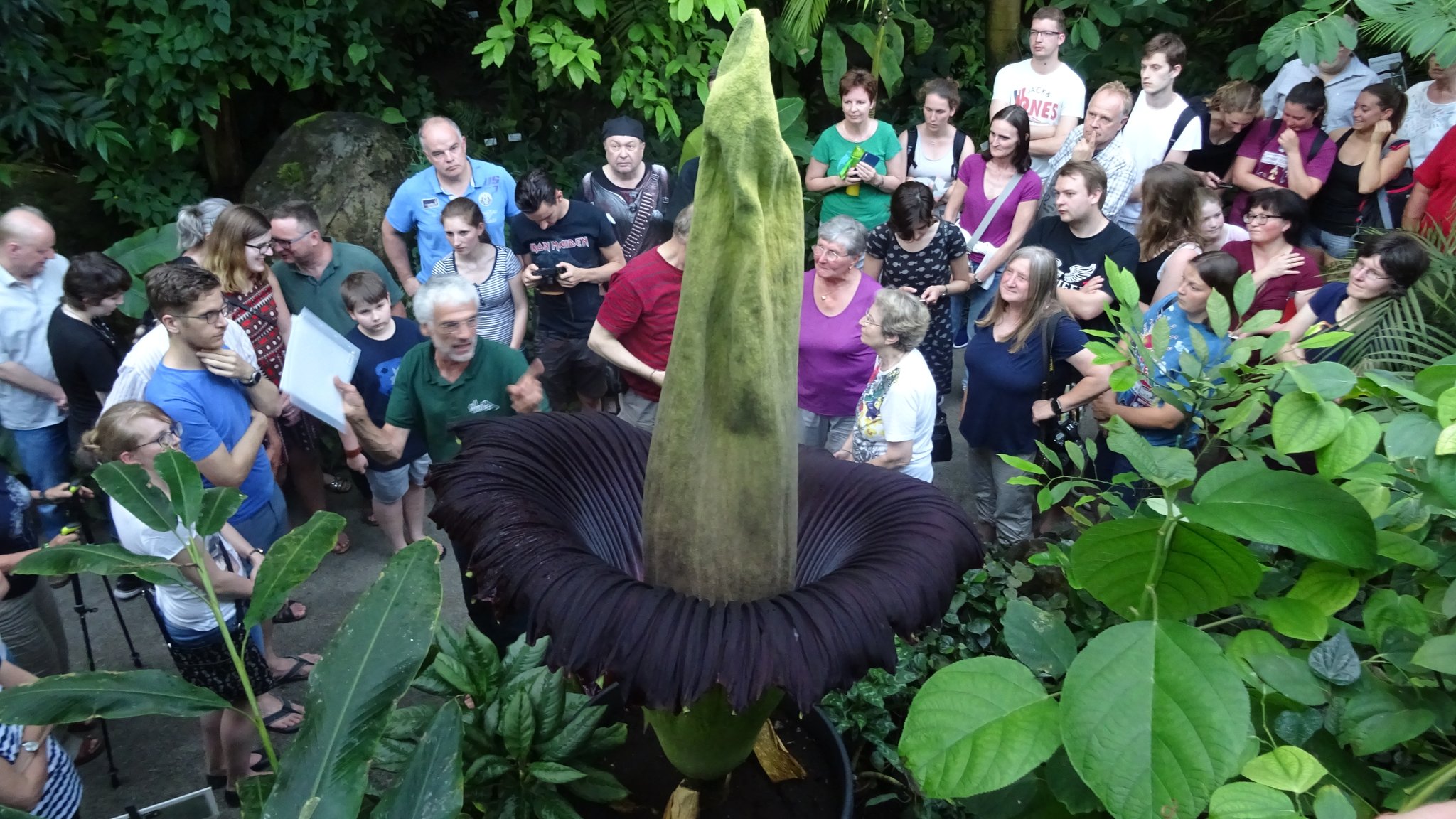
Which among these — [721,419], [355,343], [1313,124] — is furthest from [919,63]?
[721,419]

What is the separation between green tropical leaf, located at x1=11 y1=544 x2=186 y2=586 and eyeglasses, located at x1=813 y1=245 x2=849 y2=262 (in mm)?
2247

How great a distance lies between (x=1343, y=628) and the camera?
914 mm

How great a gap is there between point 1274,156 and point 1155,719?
14.2ft

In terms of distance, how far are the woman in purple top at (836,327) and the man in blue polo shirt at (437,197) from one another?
146 cm

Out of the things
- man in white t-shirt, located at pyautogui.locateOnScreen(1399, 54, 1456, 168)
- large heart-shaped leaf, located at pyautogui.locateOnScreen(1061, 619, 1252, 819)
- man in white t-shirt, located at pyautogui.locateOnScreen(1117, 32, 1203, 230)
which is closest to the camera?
large heart-shaped leaf, located at pyautogui.locateOnScreen(1061, 619, 1252, 819)

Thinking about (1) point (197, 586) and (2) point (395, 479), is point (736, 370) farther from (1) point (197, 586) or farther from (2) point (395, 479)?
(2) point (395, 479)

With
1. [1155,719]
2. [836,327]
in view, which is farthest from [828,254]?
[1155,719]

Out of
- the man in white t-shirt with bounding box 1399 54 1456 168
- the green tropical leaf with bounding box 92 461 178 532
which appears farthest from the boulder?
the man in white t-shirt with bounding box 1399 54 1456 168

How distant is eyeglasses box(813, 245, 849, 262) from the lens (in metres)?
2.99

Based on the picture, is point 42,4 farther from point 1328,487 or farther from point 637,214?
point 1328,487

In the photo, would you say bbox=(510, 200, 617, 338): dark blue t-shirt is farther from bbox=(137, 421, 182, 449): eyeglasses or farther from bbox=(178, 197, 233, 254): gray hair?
bbox=(137, 421, 182, 449): eyeglasses

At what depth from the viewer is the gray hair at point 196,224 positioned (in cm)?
333

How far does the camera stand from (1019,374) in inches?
115

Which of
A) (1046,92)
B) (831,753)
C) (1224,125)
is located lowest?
(831,753)
